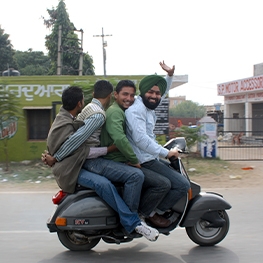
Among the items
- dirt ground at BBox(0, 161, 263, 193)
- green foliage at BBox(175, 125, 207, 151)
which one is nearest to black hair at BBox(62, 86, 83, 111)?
dirt ground at BBox(0, 161, 263, 193)

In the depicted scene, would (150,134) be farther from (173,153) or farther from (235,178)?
(235,178)

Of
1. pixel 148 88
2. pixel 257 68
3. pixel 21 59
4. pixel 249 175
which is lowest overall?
pixel 249 175

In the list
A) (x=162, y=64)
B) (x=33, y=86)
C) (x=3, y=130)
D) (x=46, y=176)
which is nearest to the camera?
(x=162, y=64)

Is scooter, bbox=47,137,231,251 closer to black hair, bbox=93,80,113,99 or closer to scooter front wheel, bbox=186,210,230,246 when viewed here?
scooter front wheel, bbox=186,210,230,246

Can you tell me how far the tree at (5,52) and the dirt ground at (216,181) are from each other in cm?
3855

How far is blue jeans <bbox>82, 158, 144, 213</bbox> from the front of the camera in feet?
14.0

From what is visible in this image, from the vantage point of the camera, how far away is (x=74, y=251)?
185 inches

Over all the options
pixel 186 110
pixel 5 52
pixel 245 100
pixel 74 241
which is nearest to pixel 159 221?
pixel 74 241

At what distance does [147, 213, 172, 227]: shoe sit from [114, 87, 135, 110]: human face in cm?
121

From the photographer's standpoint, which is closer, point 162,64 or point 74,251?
point 74,251

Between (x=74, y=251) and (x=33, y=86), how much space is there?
404 inches

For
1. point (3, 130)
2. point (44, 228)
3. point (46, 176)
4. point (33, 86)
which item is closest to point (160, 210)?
point (44, 228)

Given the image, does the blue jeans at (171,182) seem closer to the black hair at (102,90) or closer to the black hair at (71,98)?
the black hair at (102,90)

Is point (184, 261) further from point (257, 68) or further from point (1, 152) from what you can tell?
point (257, 68)
